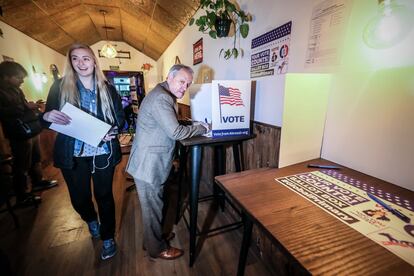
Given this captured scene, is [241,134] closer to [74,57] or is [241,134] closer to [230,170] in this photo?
[230,170]

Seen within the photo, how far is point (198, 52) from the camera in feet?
8.66

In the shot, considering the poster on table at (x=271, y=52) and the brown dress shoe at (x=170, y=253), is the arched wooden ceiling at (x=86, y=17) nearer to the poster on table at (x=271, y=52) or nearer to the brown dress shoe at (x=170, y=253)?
the poster on table at (x=271, y=52)

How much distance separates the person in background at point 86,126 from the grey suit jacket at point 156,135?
0.77 feet

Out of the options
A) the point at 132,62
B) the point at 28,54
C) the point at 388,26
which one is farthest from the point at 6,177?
the point at 132,62

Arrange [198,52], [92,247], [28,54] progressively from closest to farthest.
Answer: [92,247] < [198,52] < [28,54]

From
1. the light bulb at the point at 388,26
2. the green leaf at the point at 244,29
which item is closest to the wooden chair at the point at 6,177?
the green leaf at the point at 244,29

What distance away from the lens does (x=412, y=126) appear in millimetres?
693

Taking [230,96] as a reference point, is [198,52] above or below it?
above

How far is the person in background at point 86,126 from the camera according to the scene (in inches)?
46.4

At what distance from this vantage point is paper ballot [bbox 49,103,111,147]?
1.14 m

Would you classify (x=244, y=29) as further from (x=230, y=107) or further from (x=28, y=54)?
(x=28, y=54)

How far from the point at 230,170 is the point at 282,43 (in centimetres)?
120

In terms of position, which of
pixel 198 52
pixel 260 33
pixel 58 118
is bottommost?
pixel 58 118

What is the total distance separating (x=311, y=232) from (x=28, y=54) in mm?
4820
